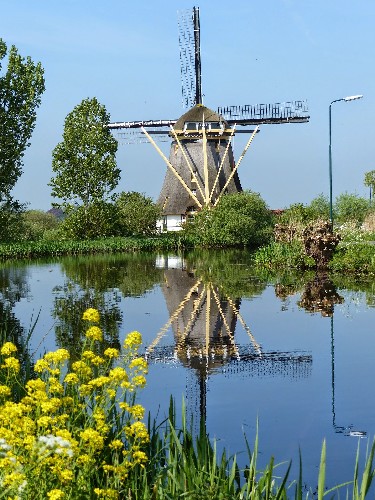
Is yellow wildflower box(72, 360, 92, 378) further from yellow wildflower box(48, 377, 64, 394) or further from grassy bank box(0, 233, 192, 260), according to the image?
grassy bank box(0, 233, 192, 260)

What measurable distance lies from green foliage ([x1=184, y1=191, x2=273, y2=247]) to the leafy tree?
7.30m

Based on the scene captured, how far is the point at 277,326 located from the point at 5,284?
17258 mm

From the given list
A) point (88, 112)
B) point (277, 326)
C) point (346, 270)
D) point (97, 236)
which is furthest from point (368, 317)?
point (88, 112)

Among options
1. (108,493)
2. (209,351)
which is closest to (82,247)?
(209,351)

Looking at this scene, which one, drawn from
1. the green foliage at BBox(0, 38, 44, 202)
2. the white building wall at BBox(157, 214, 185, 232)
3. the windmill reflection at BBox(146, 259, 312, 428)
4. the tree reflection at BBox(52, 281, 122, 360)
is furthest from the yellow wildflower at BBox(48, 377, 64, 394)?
the white building wall at BBox(157, 214, 185, 232)

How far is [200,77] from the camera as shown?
220 feet

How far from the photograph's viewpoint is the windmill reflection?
1454 centimetres

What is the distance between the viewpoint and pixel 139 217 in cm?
6406

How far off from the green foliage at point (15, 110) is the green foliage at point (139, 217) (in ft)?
40.4

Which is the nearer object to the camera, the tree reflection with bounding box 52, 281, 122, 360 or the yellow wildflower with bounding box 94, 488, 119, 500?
the yellow wildflower with bounding box 94, 488, 119, 500

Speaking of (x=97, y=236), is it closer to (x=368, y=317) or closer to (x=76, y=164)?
(x=76, y=164)

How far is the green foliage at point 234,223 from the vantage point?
2285 inches

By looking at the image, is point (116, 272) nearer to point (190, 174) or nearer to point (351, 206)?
point (190, 174)

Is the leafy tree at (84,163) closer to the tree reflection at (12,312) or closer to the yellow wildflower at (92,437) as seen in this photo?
the tree reflection at (12,312)
